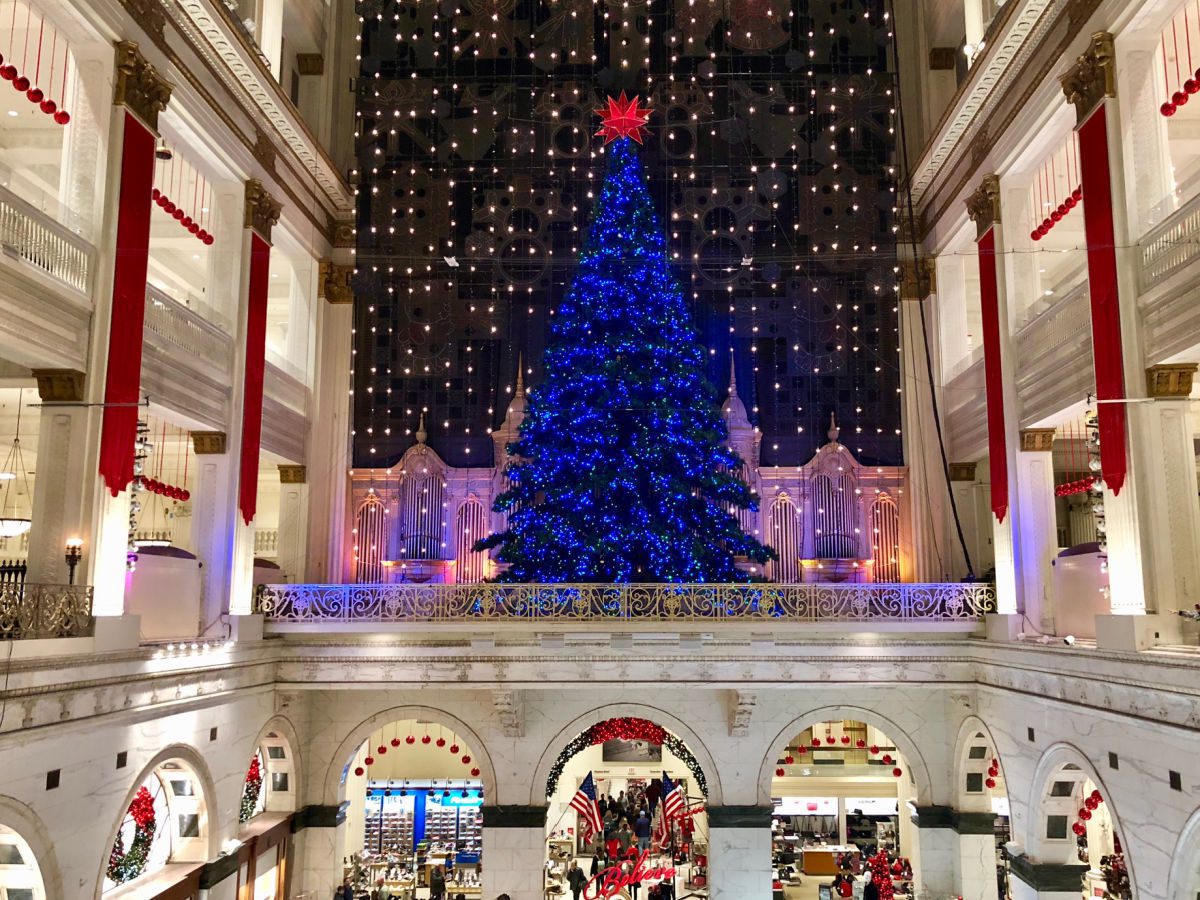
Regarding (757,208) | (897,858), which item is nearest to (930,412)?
(757,208)

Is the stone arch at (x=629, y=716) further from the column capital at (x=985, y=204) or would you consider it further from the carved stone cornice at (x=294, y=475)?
the column capital at (x=985, y=204)

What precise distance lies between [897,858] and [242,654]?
38.5ft

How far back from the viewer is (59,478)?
10.0m

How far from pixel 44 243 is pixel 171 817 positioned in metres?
7.04

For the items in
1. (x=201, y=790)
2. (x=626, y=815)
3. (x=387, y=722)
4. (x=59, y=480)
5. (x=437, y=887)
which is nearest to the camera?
(x=59, y=480)

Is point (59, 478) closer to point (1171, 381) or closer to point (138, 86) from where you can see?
point (138, 86)

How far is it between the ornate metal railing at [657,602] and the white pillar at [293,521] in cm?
306

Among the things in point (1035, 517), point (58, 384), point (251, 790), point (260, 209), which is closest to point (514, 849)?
point (251, 790)

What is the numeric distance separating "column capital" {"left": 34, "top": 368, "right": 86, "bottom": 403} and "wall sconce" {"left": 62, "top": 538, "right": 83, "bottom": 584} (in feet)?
4.64

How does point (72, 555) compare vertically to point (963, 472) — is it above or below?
below

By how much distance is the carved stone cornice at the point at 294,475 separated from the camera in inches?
671

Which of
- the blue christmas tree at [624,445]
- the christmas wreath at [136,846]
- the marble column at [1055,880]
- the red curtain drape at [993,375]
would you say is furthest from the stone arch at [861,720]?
the christmas wreath at [136,846]

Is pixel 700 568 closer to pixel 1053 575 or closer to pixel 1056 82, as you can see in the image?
pixel 1053 575

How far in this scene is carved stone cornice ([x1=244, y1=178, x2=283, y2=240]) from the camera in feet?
46.6
